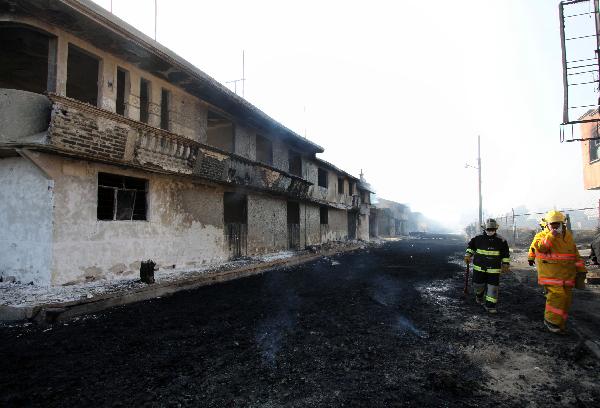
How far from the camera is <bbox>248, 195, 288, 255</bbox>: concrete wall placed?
14.7m

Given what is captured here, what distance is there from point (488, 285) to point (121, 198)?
913 centimetres

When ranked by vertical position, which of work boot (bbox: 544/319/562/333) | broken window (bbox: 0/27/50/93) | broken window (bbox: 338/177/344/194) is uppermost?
broken window (bbox: 0/27/50/93)

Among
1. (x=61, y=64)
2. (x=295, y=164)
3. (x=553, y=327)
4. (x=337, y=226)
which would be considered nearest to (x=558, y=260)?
(x=553, y=327)

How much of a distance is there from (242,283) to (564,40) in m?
14.3

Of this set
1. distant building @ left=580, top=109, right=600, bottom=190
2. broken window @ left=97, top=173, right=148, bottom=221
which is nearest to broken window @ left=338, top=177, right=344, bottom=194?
distant building @ left=580, top=109, right=600, bottom=190

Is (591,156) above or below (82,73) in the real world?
below

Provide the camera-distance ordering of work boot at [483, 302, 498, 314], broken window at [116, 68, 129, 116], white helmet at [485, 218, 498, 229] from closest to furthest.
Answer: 1. work boot at [483, 302, 498, 314]
2. white helmet at [485, 218, 498, 229]
3. broken window at [116, 68, 129, 116]

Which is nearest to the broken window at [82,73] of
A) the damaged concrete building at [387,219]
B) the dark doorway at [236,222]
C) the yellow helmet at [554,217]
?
the dark doorway at [236,222]

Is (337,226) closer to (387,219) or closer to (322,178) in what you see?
(322,178)

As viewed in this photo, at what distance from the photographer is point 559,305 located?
4621 millimetres

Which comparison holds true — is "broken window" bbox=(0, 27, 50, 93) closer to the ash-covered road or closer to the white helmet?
the ash-covered road

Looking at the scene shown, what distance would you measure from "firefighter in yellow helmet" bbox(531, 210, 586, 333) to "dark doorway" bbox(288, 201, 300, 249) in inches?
547

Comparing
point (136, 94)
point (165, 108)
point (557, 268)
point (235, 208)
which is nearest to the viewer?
point (557, 268)

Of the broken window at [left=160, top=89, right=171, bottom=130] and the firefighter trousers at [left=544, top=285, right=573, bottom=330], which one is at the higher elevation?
the broken window at [left=160, top=89, right=171, bottom=130]
